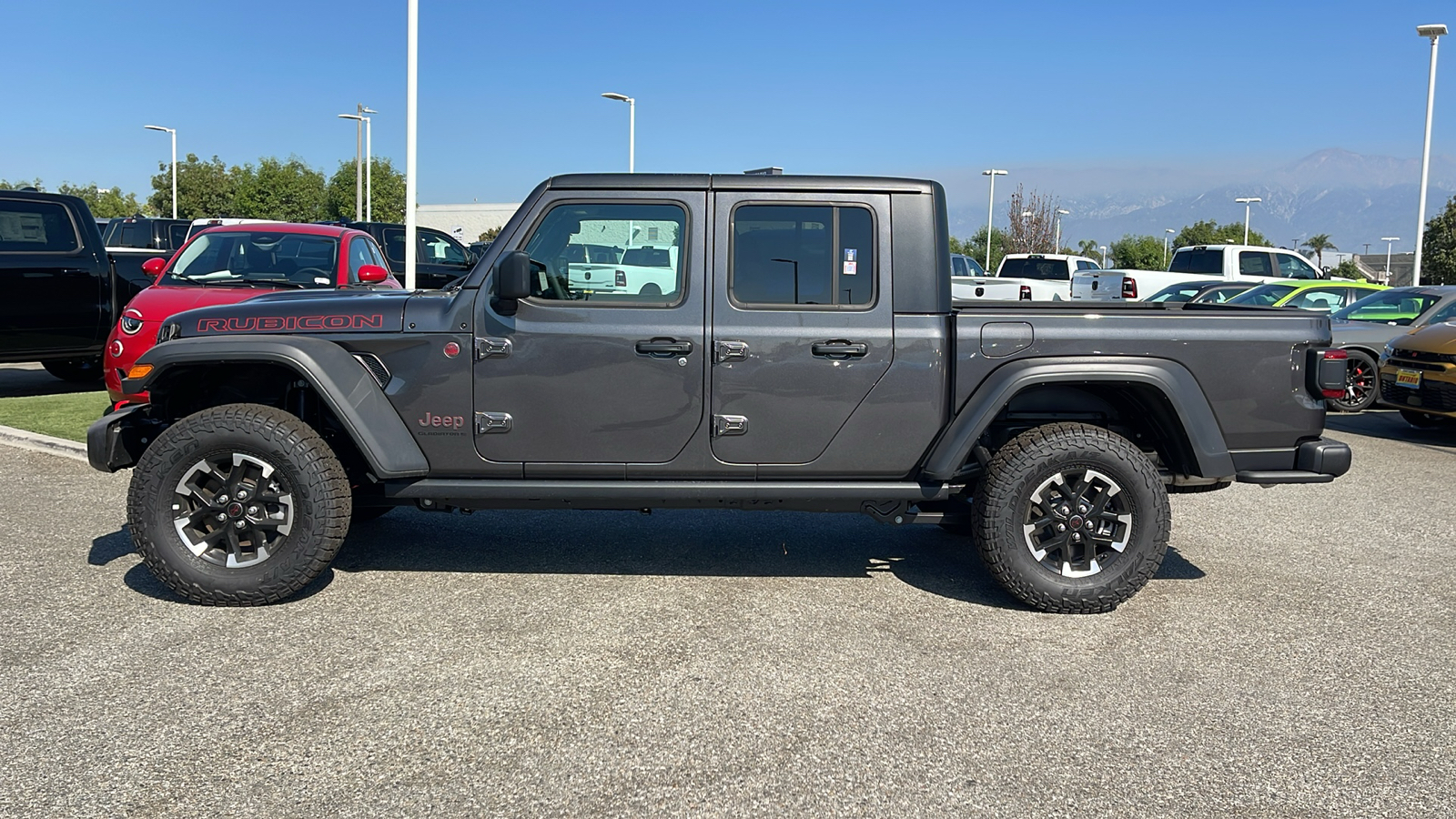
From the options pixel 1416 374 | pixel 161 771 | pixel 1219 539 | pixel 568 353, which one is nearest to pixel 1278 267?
pixel 1416 374

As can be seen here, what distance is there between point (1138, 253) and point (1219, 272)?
5708 cm

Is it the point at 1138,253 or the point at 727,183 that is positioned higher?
the point at 1138,253

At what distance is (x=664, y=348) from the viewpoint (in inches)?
200

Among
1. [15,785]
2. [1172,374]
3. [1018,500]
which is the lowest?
[15,785]

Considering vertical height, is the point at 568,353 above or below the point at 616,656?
above

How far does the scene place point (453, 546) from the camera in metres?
6.25

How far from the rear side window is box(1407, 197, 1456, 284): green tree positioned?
45.4 meters

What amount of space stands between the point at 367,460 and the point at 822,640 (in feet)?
7.02

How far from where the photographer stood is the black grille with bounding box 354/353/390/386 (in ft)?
16.8

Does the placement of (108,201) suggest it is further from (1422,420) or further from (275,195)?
(1422,420)

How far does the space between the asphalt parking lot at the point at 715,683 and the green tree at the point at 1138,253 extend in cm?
6971

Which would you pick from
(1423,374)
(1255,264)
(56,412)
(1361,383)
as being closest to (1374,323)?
(1361,383)

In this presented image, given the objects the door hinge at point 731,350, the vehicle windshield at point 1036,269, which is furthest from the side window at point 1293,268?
the door hinge at point 731,350

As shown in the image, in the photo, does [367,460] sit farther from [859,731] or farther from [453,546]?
[859,731]
